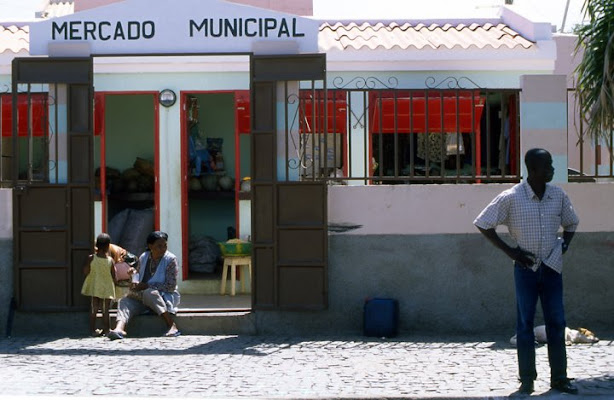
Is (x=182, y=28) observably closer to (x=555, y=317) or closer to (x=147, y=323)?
(x=147, y=323)

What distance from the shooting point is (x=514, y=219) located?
7.27 m

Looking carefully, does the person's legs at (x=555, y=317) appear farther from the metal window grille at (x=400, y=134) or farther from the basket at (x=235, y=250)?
the basket at (x=235, y=250)

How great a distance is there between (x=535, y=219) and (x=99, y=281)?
4.85 meters

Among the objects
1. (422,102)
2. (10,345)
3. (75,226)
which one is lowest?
(10,345)

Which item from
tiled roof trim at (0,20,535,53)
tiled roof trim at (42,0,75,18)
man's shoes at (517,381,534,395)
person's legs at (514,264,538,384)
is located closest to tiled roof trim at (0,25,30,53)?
tiled roof trim at (0,20,535,53)

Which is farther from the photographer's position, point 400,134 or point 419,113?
point 400,134

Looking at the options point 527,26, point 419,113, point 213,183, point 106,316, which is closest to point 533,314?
point 106,316

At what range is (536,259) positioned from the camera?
716cm

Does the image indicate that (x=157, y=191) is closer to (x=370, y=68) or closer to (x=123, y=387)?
(x=370, y=68)

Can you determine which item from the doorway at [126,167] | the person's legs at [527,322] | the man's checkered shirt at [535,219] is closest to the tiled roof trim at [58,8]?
the doorway at [126,167]

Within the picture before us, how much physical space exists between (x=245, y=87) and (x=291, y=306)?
4038 mm

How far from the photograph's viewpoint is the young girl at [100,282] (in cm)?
1016

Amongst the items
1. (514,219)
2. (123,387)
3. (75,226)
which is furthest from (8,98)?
(514,219)

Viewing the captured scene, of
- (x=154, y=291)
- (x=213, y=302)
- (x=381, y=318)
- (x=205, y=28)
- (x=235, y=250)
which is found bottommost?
(x=213, y=302)
